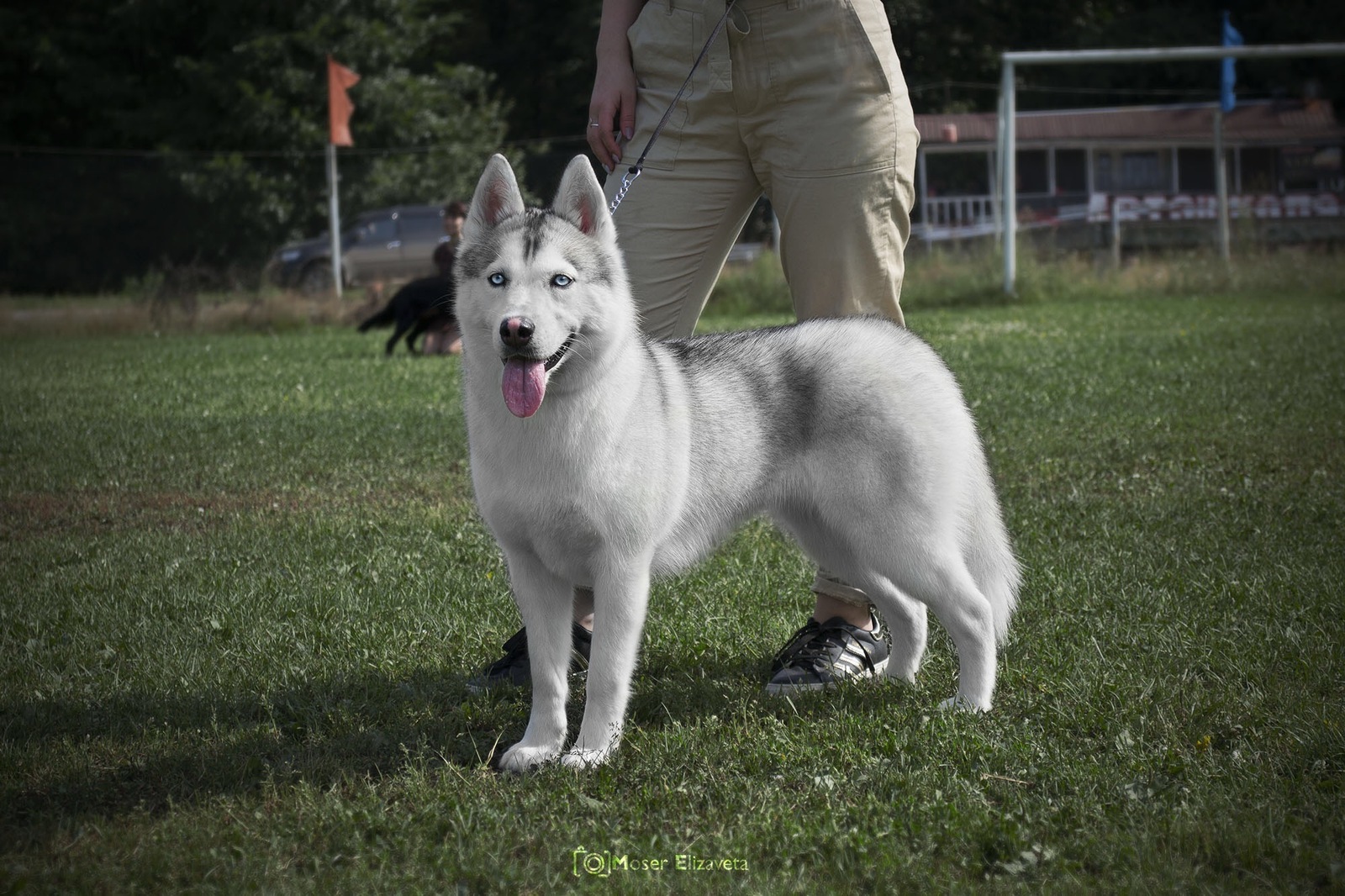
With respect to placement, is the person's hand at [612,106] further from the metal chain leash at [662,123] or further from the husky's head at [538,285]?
the husky's head at [538,285]

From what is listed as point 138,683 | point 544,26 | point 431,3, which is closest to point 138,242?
point 431,3

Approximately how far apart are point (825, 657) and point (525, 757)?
40.8 inches

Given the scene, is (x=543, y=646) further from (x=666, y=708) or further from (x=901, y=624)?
(x=901, y=624)

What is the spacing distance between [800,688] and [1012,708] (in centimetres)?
59

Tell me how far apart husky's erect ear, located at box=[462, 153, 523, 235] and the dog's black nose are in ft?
1.36

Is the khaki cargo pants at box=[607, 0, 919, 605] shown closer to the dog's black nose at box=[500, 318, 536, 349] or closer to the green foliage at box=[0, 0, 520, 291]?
the dog's black nose at box=[500, 318, 536, 349]

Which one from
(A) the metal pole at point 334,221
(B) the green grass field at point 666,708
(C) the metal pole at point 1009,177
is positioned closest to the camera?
(B) the green grass field at point 666,708

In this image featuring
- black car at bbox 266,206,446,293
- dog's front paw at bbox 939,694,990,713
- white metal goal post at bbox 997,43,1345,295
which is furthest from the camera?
black car at bbox 266,206,446,293

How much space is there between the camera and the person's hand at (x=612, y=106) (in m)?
3.70

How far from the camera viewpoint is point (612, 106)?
12.2 ft

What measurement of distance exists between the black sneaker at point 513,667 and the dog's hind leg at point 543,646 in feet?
1.47

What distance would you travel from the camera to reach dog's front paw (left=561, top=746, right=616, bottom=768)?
3.02 meters

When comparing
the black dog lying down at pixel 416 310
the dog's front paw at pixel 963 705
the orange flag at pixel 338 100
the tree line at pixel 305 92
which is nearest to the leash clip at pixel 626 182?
the dog's front paw at pixel 963 705

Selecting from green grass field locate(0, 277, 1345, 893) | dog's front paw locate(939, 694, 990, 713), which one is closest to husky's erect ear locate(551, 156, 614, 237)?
green grass field locate(0, 277, 1345, 893)
